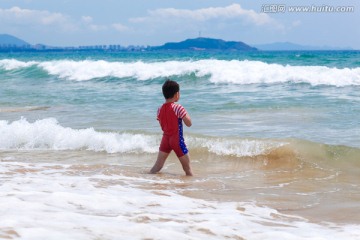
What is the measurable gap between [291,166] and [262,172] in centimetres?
60

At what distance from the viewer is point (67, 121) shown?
505 inches

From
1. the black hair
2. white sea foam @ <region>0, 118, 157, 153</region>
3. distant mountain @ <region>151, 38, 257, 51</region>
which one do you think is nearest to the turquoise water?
white sea foam @ <region>0, 118, 157, 153</region>

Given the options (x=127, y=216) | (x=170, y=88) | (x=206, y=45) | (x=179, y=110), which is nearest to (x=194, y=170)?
(x=179, y=110)

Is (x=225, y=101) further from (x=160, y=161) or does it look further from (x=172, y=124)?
(x=172, y=124)

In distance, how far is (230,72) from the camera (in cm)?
2447

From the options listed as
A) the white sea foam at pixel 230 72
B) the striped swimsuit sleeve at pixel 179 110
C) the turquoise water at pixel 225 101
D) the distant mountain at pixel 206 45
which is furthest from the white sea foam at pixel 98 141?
the distant mountain at pixel 206 45

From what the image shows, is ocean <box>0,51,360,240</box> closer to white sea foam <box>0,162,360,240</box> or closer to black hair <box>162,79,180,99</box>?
white sea foam <box>0,162,360,240</box>

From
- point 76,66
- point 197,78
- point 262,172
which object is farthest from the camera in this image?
point 76,66

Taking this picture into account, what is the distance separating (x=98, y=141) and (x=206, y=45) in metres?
119

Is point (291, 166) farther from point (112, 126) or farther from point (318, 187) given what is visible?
point (112, 126)

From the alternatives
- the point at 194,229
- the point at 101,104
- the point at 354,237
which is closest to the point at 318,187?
the point at 354,237

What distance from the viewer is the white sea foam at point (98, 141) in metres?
Answer: 9.09

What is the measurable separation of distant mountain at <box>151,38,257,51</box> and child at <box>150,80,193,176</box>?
12066 centimetres

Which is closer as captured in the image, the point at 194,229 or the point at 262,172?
the point at 194,229
